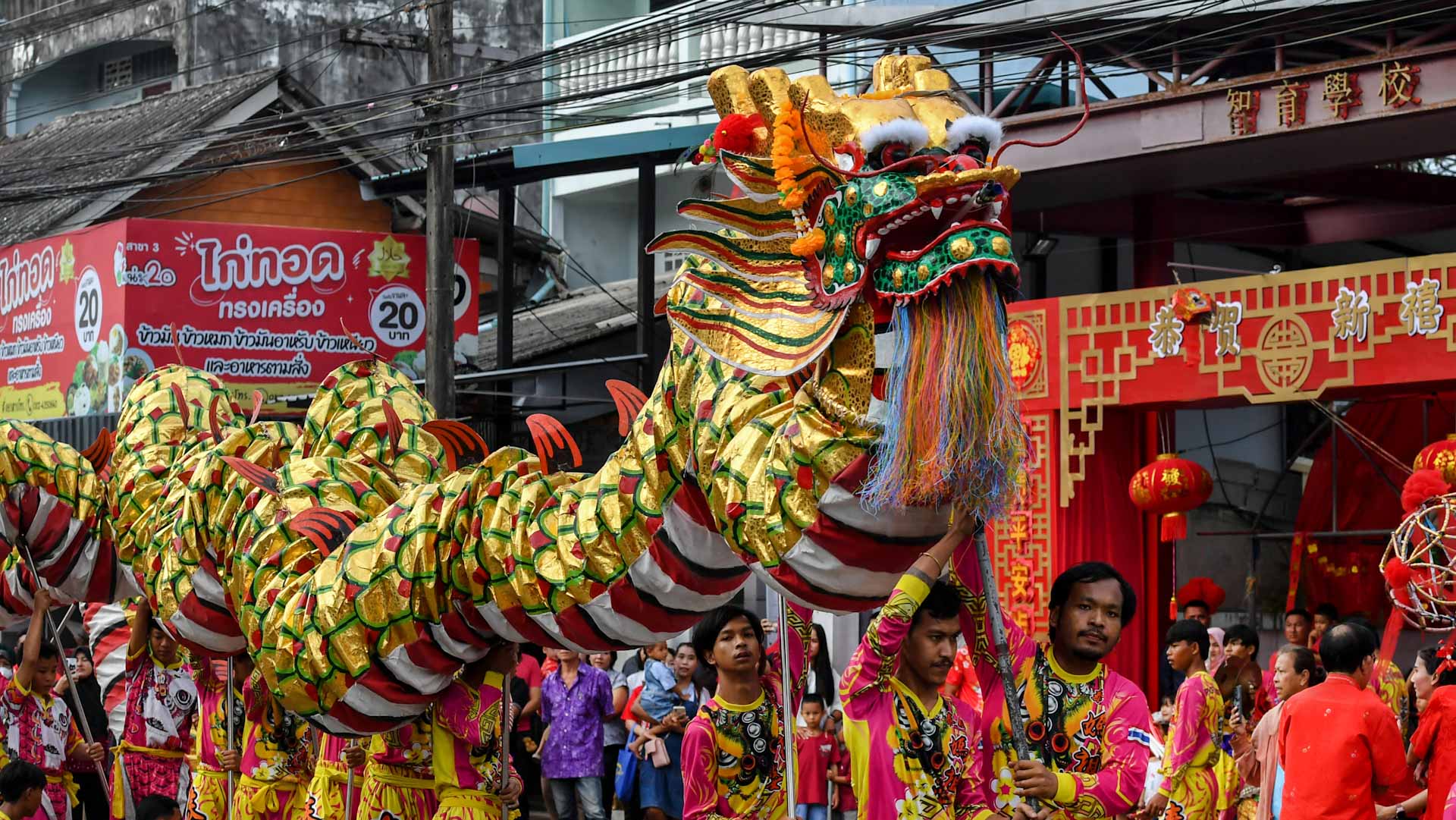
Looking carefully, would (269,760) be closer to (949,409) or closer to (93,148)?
(949,409)

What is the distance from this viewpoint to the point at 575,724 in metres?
11.0

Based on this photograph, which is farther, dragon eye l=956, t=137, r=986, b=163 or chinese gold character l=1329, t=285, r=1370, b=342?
chinese gold character l=1329, t=285, r=1370, b=342

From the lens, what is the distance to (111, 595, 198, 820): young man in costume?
9.34m

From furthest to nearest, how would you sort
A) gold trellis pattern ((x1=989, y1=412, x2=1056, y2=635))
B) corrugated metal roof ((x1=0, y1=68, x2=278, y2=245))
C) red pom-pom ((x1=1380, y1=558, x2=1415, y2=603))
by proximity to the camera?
corrugated metal roof ((x1=0, y1=68, x2=278, y2=245)) → gold trellis pattern ((x1=989, y1=412, x2=1056, y2=635)) → red pom-pom ((x1=1380, y1=558, x2=1415, y2=603))

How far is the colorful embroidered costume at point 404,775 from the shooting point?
24.2 ft

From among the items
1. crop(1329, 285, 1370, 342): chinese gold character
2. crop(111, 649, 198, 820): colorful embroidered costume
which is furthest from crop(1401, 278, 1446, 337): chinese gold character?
crop(111, 649, 198, 820): colorful embroidered costume

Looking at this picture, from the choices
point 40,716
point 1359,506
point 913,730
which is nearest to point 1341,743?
point 913,730

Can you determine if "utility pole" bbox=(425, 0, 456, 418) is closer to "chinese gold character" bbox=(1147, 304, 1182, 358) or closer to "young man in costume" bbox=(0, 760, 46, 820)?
"chinese gold character" bbox=(1147, 304, 1182, 358)

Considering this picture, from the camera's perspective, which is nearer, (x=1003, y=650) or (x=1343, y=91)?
(x=1003, y=650)

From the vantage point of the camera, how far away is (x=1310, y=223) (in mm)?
13773

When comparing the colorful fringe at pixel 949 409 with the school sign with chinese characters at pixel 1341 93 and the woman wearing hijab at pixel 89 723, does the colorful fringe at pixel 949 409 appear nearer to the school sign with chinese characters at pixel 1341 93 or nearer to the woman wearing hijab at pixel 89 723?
the school sign with chinese characters at pixel 1341 93

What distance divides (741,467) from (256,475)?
10.4 ft

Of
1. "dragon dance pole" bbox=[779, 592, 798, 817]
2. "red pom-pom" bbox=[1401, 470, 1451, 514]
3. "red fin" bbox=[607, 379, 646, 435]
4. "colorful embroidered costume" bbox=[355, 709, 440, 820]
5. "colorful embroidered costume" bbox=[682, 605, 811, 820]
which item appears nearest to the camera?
"dragon dance pole" bbox=[779, 592, 798, 817]

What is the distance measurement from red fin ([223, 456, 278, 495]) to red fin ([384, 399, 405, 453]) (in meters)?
0.48
